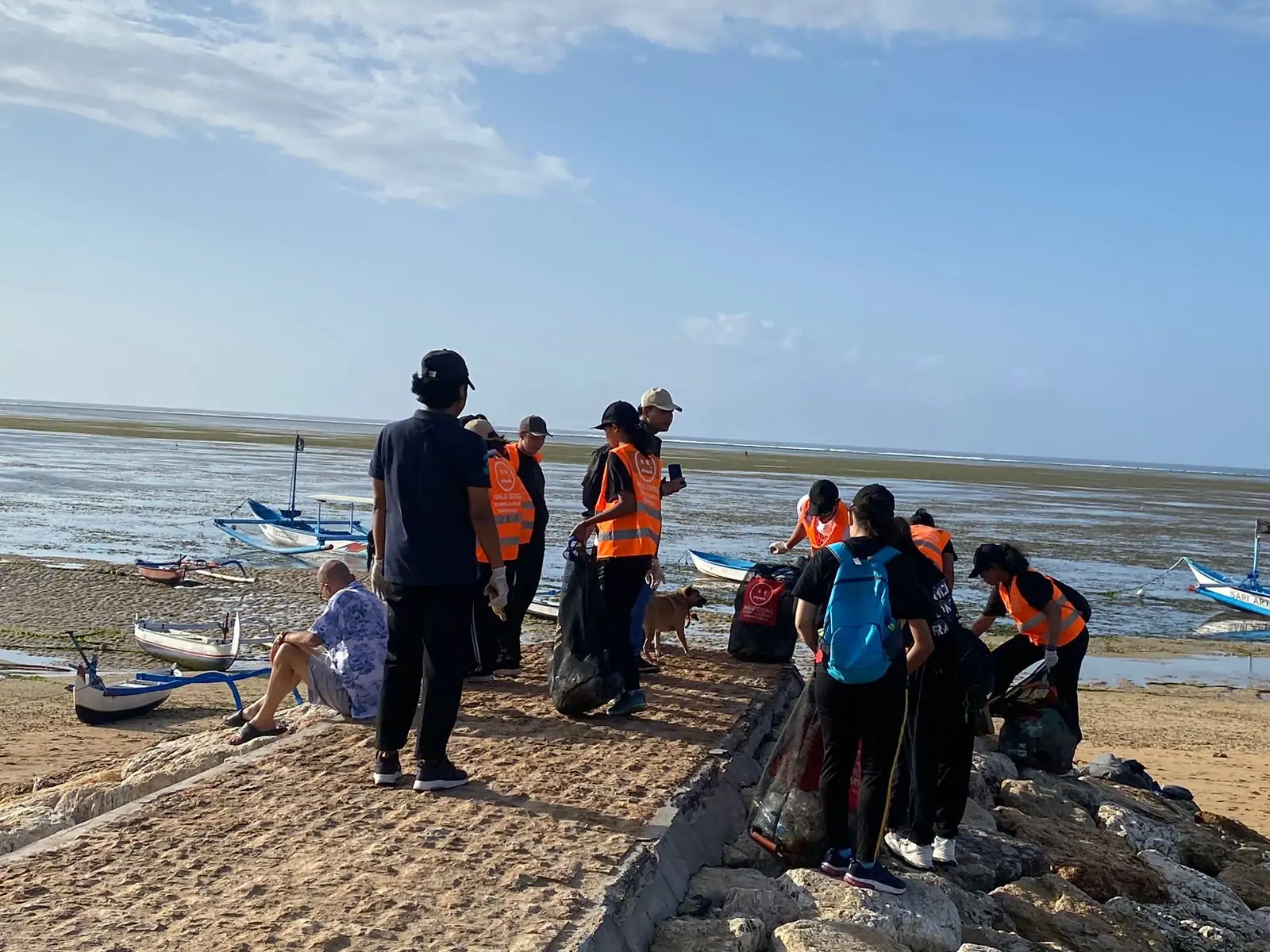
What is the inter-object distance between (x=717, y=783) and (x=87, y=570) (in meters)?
17.9

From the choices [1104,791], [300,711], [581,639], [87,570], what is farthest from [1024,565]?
[87,570]

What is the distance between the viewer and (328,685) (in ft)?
22.5

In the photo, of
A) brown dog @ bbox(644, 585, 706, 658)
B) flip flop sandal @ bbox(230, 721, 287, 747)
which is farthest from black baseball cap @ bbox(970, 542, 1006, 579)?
flip flop sandal @ bbox(230, 721, 287, 747)

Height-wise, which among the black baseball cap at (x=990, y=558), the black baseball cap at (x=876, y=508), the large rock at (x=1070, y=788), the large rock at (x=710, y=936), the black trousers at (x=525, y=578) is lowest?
the large rock at (x=1070, y=788)

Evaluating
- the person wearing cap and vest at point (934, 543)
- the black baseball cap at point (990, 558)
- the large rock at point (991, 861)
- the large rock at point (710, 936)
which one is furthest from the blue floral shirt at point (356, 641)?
the black baseball cap at point (990, 558)

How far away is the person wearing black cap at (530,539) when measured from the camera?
840 centimetres

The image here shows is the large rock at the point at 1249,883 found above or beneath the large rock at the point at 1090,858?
beneath

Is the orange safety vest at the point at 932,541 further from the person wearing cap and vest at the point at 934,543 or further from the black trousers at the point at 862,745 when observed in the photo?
the black trousers at the point at 862,745

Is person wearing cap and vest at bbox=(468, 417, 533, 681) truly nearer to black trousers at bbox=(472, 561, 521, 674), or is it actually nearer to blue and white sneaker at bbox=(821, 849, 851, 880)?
black trousers at bbox=(472, 561, 521, 674)

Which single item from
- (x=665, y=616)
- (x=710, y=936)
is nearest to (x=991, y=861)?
(x=710, y=936)

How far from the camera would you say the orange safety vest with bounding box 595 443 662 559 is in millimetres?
7113

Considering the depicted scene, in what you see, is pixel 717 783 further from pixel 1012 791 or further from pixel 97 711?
pixel 97 711

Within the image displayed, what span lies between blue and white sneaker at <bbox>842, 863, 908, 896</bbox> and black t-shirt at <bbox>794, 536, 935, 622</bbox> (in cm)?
116

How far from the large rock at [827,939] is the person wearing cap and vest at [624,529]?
2670mm
